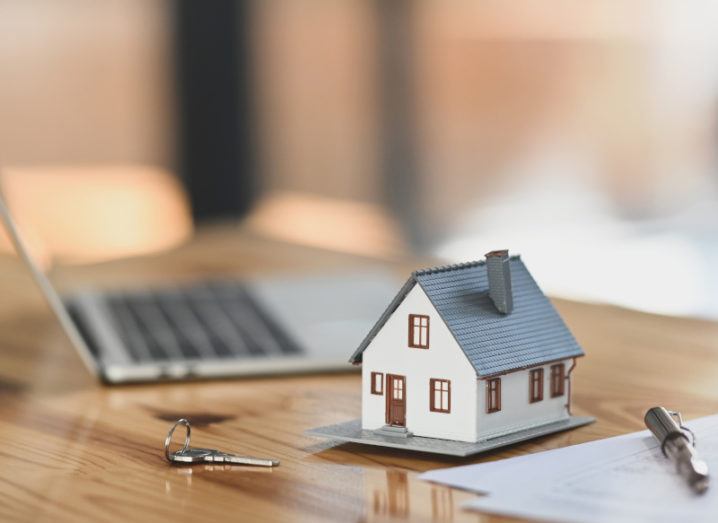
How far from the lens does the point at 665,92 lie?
210 inches

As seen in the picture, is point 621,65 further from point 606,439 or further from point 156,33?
point 606,439

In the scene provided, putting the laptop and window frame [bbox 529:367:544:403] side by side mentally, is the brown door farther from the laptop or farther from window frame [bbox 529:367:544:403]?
the laptop

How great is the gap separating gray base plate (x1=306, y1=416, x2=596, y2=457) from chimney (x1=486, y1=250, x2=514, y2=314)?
0.35ft

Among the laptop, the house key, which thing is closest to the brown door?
the house key

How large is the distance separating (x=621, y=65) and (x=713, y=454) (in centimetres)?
448

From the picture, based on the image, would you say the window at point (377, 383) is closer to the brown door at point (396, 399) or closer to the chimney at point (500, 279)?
the brown door at point (396, 399)

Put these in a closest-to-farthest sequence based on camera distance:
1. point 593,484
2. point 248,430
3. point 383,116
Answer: point 593,484 → point 248,430 → point 383,116

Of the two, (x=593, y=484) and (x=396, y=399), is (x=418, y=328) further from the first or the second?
(x=593, y=484)

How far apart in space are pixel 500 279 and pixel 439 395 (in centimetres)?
12

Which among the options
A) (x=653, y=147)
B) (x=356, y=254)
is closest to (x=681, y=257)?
(x=356, y=254)

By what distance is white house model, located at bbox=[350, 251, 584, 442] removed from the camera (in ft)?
3.28

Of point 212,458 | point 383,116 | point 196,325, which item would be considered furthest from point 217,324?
point 383,116

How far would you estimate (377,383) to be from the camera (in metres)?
1.04

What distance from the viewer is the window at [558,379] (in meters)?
1.08
